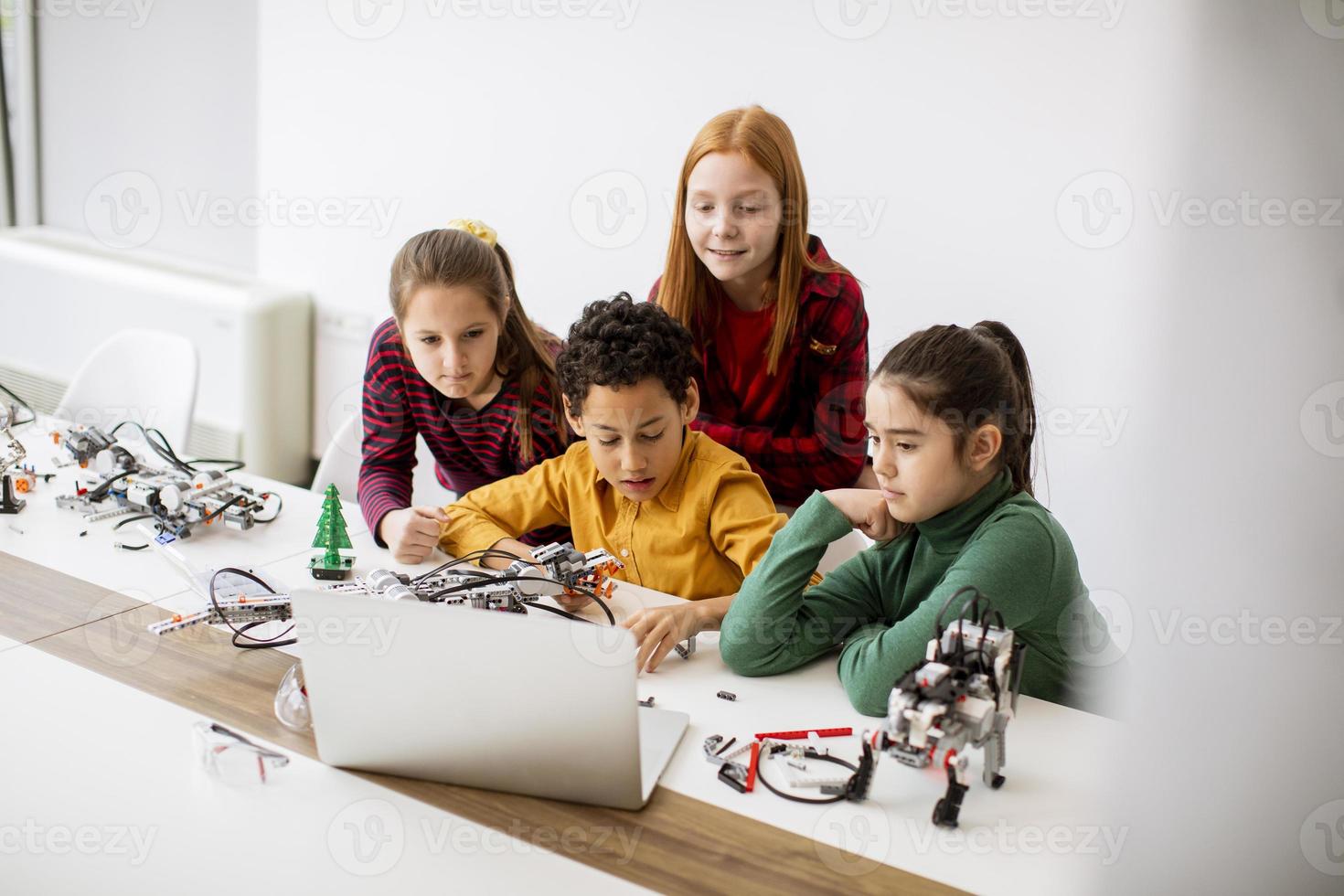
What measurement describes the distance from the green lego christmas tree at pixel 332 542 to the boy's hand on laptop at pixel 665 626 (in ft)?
1.58

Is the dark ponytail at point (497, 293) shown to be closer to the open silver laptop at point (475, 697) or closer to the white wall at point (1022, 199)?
the open silver laptop at point (475, 697)

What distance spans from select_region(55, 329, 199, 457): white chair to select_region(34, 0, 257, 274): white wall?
1296 millimetres

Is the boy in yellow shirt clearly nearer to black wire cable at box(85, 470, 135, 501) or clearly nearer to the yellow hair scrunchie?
the yellow hair scrunchie

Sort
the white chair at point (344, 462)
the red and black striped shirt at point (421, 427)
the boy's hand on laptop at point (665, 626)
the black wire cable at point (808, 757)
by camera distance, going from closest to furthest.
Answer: the black wire cable at point (808, 757), the boy's hand on laptop at point (665, 626), the red and black striped shirt at point (421, 427), the white chair at point (344, 462)

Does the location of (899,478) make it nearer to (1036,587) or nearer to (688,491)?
(1036,587)

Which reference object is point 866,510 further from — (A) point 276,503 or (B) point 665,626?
(A) point 276,503

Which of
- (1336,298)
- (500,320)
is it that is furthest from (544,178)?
(1336,298)

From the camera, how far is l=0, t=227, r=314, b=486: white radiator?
143 inches

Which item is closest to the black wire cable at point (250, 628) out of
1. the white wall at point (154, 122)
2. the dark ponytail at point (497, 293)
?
the dark ponytail at point (497, 293)

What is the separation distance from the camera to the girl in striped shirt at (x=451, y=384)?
1905mm

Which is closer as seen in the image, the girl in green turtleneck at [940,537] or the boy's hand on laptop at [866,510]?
the girl in green turtleneck at [940,537]

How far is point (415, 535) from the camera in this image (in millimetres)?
1788

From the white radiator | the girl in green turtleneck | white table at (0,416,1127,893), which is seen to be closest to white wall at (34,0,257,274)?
the white radiator

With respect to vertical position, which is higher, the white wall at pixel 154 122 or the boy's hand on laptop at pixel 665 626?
the white wall at pixel 154 122
